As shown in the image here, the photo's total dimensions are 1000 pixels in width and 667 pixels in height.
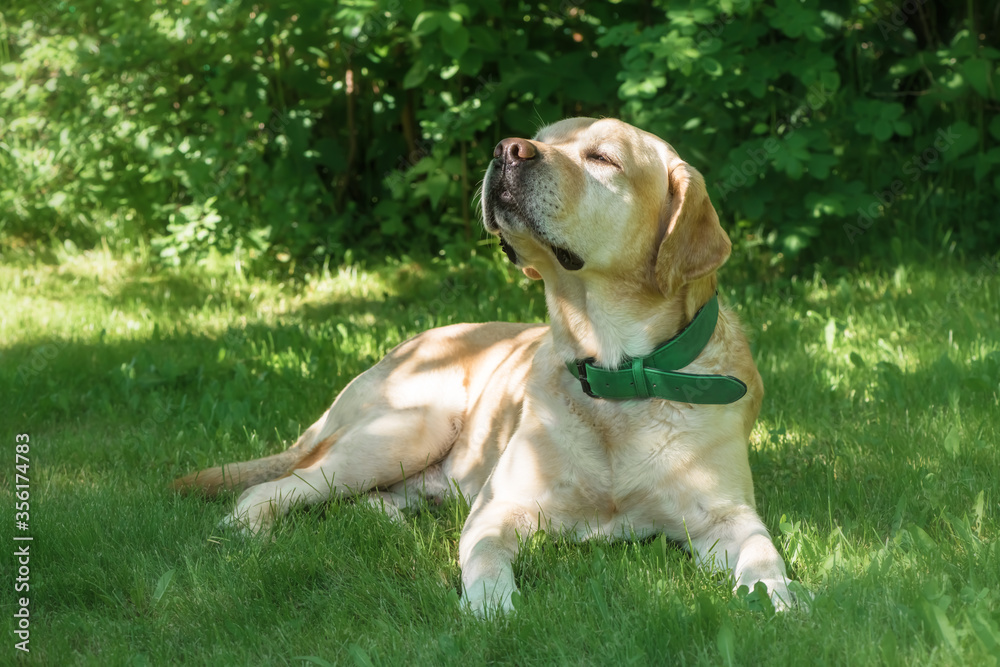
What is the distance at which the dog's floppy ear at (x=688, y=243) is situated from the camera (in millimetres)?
3055

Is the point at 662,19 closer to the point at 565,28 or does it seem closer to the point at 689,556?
the point at 565,28

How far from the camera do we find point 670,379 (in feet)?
10.2

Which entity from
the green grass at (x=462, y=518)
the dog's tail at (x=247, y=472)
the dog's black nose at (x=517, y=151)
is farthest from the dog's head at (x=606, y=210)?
the dog's tail at (x=247, y=472)

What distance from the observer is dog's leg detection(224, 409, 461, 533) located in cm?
337

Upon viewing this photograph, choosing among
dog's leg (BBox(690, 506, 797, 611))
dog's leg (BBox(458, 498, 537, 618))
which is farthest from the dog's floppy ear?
dog's leg (BBox(458, 498, 537, 618))

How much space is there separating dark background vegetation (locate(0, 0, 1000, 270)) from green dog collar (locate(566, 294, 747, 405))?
2867 millimetres

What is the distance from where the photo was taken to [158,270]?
796 centimetres

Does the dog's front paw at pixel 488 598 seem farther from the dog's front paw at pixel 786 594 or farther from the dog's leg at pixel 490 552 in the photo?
the dog's front paw at pixel 786 594

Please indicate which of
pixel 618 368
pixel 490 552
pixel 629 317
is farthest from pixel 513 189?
pixel 490 552

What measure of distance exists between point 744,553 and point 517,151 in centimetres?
139

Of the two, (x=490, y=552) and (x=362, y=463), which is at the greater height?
(x=490, y=552)

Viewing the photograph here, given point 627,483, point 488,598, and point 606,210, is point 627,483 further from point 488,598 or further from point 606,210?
point 606,210

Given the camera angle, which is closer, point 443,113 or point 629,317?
point 629,317

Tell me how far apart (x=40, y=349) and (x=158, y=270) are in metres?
2.40
